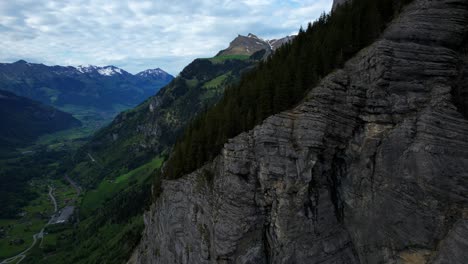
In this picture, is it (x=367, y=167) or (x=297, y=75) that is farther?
(x=297, y=75)

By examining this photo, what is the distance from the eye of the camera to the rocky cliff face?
29.3m

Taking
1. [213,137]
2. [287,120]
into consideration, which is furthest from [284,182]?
[213,137]

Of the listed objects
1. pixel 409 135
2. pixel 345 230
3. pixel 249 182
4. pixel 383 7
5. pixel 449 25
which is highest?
pixel 383 7

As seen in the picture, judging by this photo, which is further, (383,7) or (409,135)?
(383,7)

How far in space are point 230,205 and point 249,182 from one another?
4486mm

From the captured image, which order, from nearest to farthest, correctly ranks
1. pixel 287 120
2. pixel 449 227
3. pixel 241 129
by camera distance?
pixel 449 227 → pixel 287 120 → pixel 241 129

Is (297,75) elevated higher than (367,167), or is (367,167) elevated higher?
(297,75)

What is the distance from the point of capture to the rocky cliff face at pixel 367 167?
2933 centimetres

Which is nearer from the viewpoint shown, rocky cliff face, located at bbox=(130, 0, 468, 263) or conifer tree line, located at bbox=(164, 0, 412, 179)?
rocky cliff face, located at bbox=(130, 0, 468, 263)

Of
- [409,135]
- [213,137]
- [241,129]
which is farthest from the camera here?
[213,137]

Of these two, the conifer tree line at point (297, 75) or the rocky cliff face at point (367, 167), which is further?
the conifer tree line at point (297, 75)

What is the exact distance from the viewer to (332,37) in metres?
46.4

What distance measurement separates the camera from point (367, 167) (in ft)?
114

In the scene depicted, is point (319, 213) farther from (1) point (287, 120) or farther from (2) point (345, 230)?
(1) point (287, 120)
